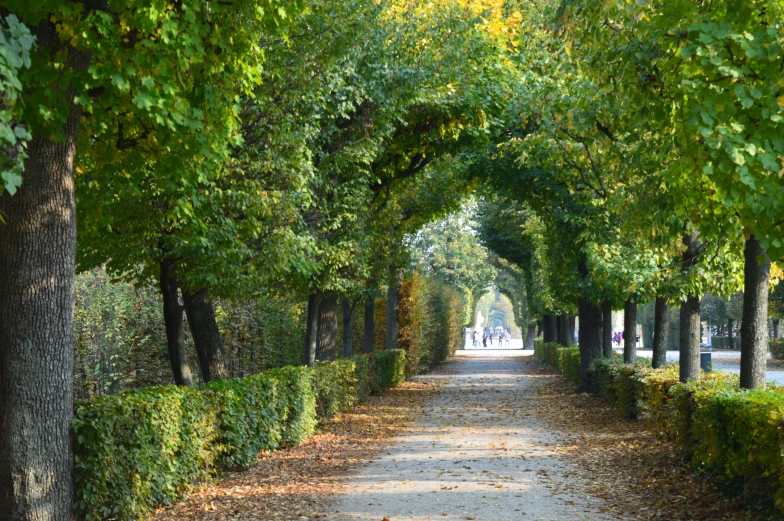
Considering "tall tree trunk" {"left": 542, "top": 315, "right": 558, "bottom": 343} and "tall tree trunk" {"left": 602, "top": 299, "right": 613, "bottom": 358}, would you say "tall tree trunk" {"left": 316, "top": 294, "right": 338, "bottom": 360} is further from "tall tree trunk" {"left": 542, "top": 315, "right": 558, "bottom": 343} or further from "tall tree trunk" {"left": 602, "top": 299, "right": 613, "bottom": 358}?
"tall tree trunk" {"left": 542, "top": 315, "right": 558, "bottom": 343}

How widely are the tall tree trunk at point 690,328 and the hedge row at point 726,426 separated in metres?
0.37

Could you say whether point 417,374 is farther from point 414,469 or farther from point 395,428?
point 414,469

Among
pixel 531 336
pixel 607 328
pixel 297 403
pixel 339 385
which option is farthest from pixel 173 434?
pixel 531 336

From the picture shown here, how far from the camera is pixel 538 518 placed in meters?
7.92

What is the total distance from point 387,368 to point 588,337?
5979 mm

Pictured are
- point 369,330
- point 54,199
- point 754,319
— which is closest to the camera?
point 54,199

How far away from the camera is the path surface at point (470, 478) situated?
8266 mm

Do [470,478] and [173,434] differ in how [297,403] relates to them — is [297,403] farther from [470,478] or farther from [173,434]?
[173,434]

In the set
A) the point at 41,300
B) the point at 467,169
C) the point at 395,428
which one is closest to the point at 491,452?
the point at 395,428

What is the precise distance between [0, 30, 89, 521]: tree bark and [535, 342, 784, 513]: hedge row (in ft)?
19.3

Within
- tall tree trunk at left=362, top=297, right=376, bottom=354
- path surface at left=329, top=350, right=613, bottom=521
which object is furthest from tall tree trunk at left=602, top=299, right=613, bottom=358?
tall tree trunk at left=362, top=297, right=376, bottom=354

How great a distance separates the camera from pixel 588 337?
22.9m

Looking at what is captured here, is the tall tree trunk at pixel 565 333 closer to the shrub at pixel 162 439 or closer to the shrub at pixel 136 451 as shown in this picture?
the shrub at pixel 162 439

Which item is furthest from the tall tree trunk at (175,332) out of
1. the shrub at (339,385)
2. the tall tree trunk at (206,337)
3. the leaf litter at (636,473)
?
the leaf litter at (636,473)
